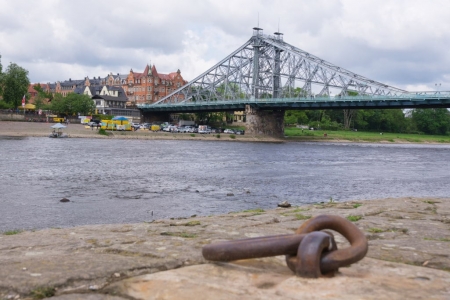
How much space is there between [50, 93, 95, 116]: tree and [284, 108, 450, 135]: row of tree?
43.0 meters

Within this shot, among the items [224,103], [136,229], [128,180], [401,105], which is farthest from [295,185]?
[224,103]

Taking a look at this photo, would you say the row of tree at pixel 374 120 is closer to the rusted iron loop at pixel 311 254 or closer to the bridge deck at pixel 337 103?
the bridge deck at pixel 337 103

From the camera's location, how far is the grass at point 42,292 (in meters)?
3.15

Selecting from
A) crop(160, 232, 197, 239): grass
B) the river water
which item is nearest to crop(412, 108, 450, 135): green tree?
the river water

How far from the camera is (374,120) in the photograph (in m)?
128

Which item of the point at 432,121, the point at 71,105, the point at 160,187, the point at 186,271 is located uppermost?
the point at 71,105

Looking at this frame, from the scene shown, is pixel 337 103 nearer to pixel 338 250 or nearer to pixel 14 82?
pixel 14 82

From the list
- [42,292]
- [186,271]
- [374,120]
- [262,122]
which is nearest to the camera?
[42,292]

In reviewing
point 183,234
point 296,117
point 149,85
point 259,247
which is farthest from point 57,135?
point 149,85

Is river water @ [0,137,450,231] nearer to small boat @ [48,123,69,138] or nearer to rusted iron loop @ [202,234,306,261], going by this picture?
rusted iron loop @ [202,234,306,261]

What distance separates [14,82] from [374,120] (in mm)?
83063

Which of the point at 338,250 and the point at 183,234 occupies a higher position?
the point at 338,250

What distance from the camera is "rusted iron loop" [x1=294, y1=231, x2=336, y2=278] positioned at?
3365 millimetres

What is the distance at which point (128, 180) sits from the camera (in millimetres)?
22812
